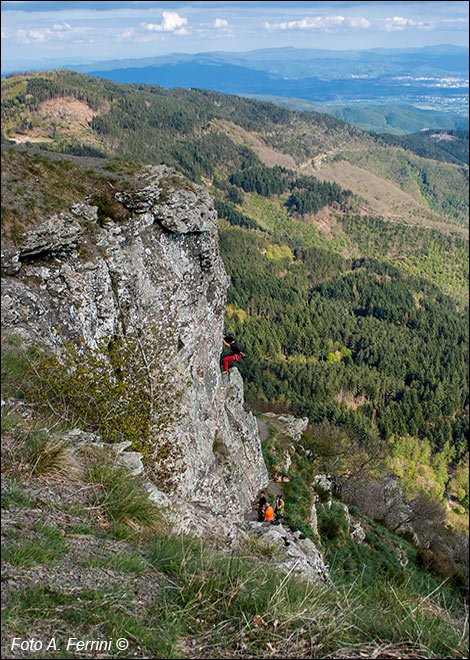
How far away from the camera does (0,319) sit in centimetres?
1313

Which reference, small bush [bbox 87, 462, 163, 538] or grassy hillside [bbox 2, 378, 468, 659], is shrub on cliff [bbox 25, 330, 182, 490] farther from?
grassy hillside [bbox 2, 378, 468, 659]

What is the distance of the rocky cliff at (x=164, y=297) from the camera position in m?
15.0

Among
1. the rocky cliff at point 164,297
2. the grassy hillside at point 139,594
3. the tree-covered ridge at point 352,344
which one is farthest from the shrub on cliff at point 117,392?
the tree-covered ridge at point 352,344

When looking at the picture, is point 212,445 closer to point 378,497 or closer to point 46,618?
point 46,618

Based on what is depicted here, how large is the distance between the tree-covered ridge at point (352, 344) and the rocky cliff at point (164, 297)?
199ft

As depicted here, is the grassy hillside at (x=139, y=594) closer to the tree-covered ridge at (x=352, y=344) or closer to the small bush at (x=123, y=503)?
the small bush at (x=123, y=503)

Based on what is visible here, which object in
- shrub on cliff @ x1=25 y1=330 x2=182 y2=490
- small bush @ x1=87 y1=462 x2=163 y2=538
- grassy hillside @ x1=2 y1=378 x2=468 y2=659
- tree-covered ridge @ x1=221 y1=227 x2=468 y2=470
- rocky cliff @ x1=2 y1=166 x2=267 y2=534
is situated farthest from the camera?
tree-covered ridge @ x1=221 y1=227 x2=468 y2=470

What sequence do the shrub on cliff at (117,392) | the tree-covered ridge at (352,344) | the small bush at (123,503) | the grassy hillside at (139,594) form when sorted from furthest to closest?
the tree-covered ridge at (352,344) → the shrub on cliff at (117,392) → the small bush at (123,503) → the grassy hillside at (139,594)

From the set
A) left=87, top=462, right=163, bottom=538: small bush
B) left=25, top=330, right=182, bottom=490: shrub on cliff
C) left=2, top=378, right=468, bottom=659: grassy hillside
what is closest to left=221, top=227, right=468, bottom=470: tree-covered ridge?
left=25, top=330, right=182, bottom=490: shrub on cliff

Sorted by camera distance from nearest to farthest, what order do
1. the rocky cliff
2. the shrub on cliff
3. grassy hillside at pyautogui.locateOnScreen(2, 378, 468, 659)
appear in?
grassy hillside at pyautogui.locateOnScreen(2, 378, 468, 659)
the shrub on cliff
the rocky cliff

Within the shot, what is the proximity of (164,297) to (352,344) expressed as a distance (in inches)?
5398

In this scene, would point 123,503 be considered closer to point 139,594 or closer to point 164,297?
point 139,594

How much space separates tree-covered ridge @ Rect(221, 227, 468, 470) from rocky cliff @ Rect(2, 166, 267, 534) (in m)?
60.7

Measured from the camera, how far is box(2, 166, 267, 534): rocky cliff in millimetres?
15039
